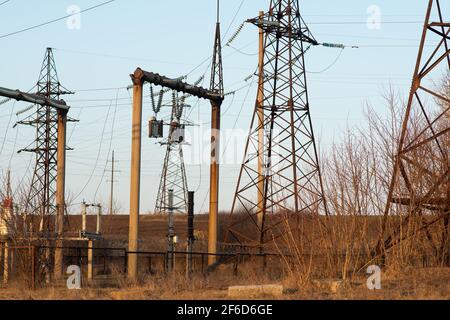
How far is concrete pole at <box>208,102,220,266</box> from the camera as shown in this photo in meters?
28.9

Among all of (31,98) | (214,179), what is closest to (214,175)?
(214,179)

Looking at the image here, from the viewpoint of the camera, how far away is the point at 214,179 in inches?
1155

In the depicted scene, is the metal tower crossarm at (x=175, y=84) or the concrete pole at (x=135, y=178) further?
the metal tower crossarm at (x=175, y=84)

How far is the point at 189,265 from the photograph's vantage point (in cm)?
2708

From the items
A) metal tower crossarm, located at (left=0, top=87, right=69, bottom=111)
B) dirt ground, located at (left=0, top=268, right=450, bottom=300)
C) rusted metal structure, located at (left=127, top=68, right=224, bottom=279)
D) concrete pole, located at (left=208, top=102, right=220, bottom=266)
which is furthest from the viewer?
concrete pole, located at (left=208, top=102, right=220, bottom=266)

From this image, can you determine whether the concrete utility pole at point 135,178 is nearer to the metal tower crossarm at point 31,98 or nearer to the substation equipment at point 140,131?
the substation equipment at point 140,131

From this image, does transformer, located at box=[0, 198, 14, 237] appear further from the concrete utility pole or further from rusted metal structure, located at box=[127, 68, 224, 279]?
the concrete utility pole

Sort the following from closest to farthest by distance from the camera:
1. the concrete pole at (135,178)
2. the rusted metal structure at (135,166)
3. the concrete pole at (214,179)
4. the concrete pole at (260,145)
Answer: the rusted metal structure at (135,166), the concrete pole at (135,178), the concrete pole at (214,179), the concrete pole at (260,145)

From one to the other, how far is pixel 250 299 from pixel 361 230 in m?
4.79

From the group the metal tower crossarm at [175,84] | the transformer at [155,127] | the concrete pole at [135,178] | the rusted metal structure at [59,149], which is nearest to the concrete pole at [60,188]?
the rusted metal structure at [59,149]

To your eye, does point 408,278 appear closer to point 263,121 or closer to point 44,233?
point 44,233

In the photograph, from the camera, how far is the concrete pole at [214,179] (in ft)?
94.8

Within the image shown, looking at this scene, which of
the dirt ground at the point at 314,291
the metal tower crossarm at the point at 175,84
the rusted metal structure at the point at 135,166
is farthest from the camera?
the metal tower crossarm at the point at 175,84

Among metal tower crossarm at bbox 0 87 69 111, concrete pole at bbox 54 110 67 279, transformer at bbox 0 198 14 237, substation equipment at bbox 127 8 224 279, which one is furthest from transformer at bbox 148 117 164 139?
transformer at bbox 0 198 14 237
